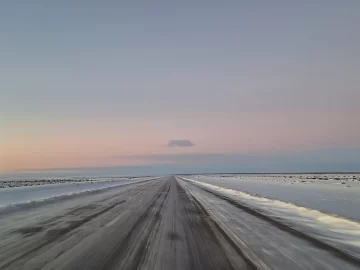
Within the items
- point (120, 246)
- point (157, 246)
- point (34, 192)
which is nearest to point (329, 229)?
point (157, 246)

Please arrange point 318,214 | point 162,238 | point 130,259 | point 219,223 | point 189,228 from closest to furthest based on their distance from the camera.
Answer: point 130,259 < point 162,238 < point 189,228 < point 219,223 < point 318,214

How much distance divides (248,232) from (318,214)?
5.71m

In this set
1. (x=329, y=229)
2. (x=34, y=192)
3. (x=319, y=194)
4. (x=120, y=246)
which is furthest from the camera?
(x=34, y=192)

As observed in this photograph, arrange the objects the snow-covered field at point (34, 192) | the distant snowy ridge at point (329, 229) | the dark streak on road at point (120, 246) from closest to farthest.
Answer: the dark streak on road at point (120, 246)
the distant snowy ridge at point (329, 229)
the snow-covered field at point (34, 192)

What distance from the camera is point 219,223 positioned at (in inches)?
407

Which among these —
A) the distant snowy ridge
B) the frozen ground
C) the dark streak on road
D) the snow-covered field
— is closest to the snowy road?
the dark streak on road

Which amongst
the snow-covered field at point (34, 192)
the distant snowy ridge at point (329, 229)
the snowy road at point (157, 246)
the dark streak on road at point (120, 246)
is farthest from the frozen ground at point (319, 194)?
the snow-covered field at point (34, 192)

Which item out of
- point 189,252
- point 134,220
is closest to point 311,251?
point 189,252

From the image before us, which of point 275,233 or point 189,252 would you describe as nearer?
point 189,252

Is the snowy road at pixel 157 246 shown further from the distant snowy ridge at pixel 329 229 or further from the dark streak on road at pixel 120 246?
the distant snowy ridge at pixel 329 229

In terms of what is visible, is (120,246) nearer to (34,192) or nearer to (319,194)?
(319,194)

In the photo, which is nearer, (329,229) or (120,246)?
(120,246)

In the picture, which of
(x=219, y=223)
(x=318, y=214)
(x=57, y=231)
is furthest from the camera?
(x=318, y=214)

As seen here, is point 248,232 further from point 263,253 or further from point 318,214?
point 318,214
